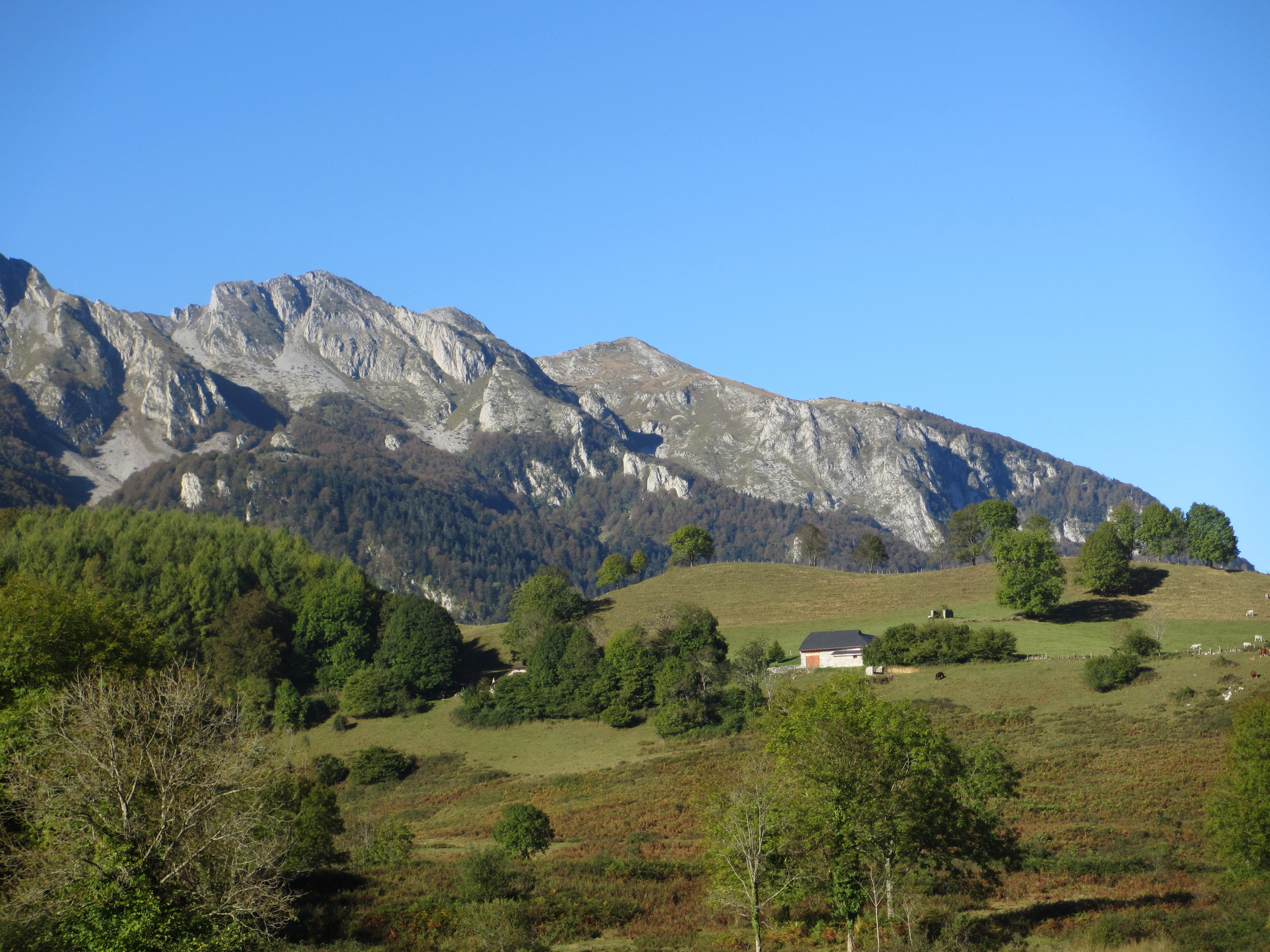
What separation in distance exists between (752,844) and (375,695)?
247 feet

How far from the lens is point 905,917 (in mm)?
31609

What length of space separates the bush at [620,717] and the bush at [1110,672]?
3780cm

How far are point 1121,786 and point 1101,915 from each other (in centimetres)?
2506

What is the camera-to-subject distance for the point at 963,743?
6178cm

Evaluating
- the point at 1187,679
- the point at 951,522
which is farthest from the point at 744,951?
the point at 951,522

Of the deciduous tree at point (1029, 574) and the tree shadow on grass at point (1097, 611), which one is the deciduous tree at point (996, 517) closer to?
the tree shadow on grass at point (1097, 611)

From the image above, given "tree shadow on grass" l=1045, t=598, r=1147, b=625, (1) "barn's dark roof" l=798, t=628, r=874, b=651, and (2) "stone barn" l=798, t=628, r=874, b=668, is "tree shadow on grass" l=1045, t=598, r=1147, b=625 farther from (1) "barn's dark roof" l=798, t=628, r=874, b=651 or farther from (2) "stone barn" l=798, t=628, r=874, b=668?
(2) "stone barn" l=798, t=628, r=874, b=668

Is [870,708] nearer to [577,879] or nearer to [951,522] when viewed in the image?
[577,879]

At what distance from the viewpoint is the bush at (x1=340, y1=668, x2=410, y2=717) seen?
Answer: 311 feet

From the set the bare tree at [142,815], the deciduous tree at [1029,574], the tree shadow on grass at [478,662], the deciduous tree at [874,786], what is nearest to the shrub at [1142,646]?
the deciduous tree at [1029,574]

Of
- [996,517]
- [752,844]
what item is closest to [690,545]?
[996,517]

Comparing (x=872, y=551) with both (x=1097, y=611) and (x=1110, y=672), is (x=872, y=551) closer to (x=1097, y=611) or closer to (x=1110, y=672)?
(x=1097, y=611)

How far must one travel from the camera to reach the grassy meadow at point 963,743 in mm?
32656

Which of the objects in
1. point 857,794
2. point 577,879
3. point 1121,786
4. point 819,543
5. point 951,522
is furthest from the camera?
point 819,543
